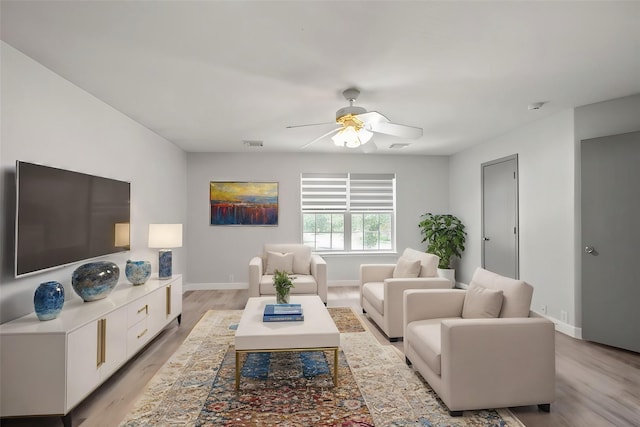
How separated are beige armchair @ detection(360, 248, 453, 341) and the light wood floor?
0.20 meters

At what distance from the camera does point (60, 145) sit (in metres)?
2.77

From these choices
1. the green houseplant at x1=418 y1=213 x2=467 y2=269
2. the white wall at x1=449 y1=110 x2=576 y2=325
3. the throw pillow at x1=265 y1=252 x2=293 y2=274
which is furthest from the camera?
the green houseplant at x1=418 y1=213 x2=467 y2=269

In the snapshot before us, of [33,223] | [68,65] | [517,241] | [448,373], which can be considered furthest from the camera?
[517,241]

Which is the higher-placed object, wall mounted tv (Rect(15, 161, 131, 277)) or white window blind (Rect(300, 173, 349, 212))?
white window blind (Rect(300, 173, 349, 212))

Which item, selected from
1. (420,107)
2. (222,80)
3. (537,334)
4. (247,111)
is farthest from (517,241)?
(222,80)

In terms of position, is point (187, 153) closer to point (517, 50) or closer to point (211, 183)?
point (211, 183)

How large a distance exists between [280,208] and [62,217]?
3.68 metres

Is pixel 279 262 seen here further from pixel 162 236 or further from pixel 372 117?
pixel 372 117

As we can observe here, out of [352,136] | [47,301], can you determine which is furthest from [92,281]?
[352,136]

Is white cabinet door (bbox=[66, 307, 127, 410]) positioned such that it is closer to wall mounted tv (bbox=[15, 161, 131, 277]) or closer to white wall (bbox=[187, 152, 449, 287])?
wall mounted tv (bbox=[15, 161, 131, 277])

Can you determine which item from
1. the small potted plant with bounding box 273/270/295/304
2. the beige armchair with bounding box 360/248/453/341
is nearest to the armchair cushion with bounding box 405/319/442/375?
the beige armchair with bounding box 360/248/453/341

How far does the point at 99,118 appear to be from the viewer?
3.30 metres

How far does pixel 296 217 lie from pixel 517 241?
11.4ft

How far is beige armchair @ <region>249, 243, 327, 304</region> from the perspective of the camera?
439 cm
